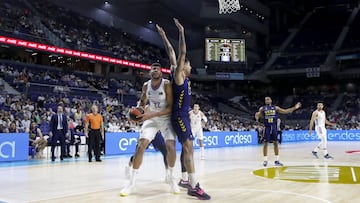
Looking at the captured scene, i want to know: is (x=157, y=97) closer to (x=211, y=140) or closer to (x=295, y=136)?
(x=211, y=140)

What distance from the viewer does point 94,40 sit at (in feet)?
105

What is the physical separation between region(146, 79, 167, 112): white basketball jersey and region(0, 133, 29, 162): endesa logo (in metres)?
8.04

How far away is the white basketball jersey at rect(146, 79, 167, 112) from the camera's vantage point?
20.1ft

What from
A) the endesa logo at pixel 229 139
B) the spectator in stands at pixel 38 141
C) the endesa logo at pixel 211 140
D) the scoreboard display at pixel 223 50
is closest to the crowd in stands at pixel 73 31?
the scoreboard display at pixel 223 50

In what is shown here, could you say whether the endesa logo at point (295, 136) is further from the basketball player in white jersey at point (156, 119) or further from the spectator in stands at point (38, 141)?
the basketball player in white jersey at point (156, 119)

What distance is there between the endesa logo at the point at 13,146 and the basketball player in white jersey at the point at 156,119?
7.82 metres

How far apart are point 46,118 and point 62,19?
14898 mm

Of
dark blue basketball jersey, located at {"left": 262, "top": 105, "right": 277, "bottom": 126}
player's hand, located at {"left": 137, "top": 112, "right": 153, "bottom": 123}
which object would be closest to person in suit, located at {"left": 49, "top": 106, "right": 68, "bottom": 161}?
dark blue basketball jersey, located at {"left": 262, "top": 105, "right": 277, "bottom": 126}

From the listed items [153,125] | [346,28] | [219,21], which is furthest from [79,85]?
[346,28]

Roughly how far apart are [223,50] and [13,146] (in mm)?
22803

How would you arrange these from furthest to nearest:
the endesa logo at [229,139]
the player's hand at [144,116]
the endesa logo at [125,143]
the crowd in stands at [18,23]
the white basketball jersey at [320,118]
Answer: the crowd in stands at [18,23], the endesa logo at [229,139], the endesa logo at [125,143], the white basketball jersey at [320,118], the player's hand at [144,116]

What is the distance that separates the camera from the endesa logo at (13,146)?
40.5 feet

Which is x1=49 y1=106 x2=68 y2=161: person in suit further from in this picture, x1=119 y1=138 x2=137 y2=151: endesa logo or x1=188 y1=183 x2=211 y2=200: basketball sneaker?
x1=188 y1=183 x2=211 y2=200: basketball sneaker

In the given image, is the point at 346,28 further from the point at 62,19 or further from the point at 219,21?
the point at 62,19
